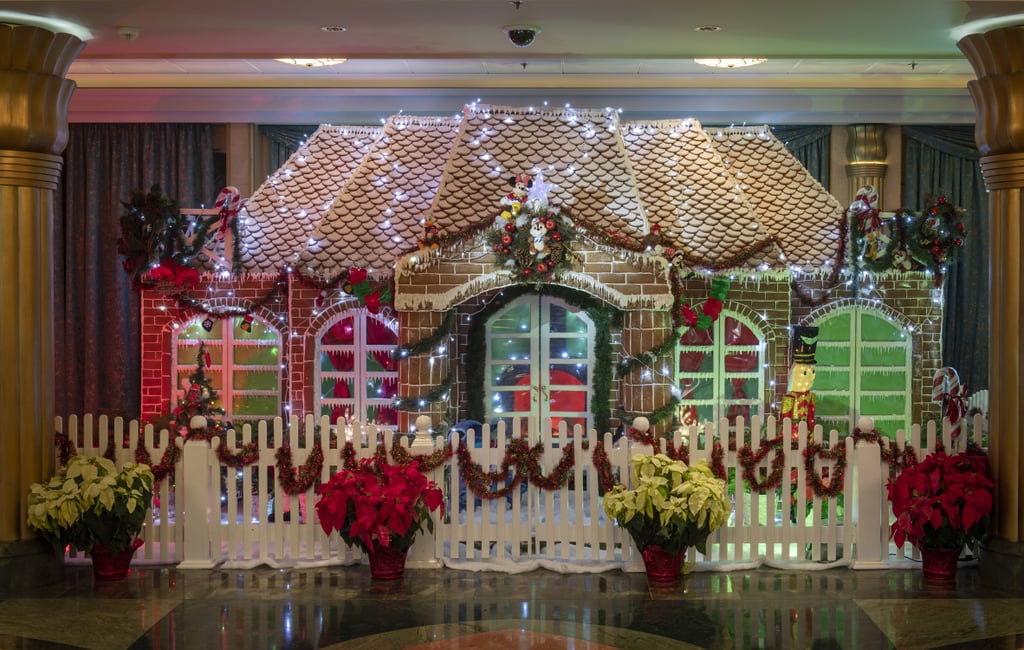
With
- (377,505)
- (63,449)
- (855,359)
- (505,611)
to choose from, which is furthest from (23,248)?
(855,359)

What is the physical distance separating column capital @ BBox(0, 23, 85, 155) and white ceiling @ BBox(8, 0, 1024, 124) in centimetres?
20

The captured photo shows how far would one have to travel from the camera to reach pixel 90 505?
25.5 feet

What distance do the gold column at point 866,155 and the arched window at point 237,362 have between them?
740 cm

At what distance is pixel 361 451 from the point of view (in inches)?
329

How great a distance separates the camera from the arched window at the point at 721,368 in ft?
40.3

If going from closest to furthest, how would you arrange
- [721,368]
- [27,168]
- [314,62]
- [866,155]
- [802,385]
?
[27,168]
[802,385]
[314,62]
[721,368]
[866,155]

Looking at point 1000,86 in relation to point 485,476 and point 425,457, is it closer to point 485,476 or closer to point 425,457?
point 485,476

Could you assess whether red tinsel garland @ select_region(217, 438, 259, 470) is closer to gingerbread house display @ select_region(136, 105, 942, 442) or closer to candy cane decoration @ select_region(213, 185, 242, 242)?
gingerbread house display @ select_region(136, 105, 942, 442)

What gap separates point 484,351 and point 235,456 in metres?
3.68

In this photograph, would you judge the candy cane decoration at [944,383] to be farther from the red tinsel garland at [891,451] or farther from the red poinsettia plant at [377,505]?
the red poinsettia plant at [377,505]

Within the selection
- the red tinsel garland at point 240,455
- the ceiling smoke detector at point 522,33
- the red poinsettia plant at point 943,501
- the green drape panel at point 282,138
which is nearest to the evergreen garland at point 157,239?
the green drape panel at point 282,138

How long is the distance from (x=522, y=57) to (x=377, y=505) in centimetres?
395

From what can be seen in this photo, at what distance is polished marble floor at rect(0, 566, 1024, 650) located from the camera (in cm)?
664

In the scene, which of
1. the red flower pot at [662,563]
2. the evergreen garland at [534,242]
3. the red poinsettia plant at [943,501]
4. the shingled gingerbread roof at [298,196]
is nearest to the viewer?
the red poinsettia plant at [943,501]
